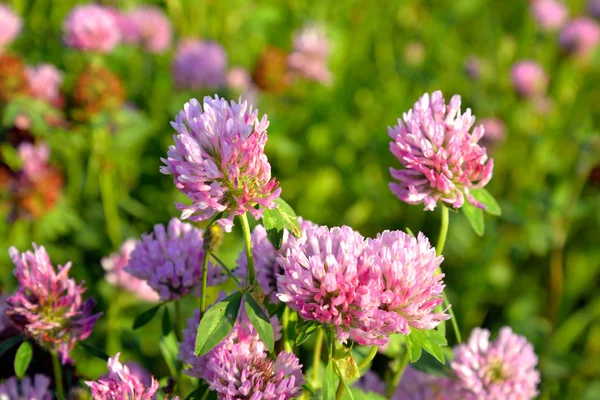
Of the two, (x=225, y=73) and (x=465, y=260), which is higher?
(x=225, y=73)

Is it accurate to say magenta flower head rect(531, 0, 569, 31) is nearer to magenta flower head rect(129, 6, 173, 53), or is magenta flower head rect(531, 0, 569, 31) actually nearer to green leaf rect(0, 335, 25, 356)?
magenta flower head rect(129, 6, 173, 53)

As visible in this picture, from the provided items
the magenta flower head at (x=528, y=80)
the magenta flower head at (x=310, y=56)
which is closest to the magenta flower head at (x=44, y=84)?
the magenta flower head at (x=310, y=56)

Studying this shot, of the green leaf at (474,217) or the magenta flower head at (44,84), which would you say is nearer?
the green leaf at (474,217)

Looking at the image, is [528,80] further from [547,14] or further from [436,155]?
[436,155]

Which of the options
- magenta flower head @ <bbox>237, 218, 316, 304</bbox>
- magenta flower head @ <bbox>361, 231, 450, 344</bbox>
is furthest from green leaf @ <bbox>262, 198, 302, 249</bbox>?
magenta flower head @ <bbox>361, 231, 450, 344</bbox>

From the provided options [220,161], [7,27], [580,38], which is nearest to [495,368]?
[220,161]

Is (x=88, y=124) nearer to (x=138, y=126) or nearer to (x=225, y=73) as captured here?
(x=138, y=126)

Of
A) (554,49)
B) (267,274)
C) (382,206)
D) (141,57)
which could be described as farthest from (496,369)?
(554,49)

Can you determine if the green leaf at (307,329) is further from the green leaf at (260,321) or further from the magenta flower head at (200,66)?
the magenta flower head at (200,66)
